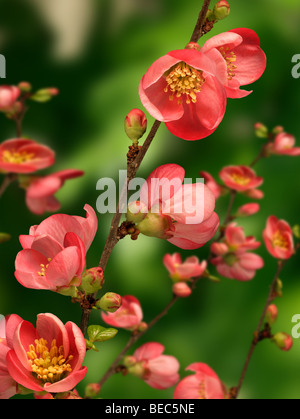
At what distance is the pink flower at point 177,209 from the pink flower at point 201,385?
177mm

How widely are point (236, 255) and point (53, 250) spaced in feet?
1.03

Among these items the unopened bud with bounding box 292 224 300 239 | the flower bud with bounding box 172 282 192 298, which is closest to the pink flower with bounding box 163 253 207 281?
the flower bud with bounding box 172 282 192 298

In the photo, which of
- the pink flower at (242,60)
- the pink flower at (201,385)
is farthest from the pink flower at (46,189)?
the pink flower at (201,385)

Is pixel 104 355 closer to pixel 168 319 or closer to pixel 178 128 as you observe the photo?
pixel 168 319

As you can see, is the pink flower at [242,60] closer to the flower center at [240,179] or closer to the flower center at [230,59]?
the flower center at [230,59]

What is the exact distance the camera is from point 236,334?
67 cm

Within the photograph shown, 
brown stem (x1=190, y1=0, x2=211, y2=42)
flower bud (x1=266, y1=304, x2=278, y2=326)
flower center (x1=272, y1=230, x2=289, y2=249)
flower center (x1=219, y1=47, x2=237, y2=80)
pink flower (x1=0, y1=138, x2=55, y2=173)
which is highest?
brown stem (x1=190, y1=0, x2=211, y2=42)

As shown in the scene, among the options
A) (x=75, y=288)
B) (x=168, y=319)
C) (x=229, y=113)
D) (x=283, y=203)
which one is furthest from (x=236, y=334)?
(x=75, y=288)

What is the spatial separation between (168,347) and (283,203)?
316mm

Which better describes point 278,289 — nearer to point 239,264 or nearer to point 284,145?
point 239,264

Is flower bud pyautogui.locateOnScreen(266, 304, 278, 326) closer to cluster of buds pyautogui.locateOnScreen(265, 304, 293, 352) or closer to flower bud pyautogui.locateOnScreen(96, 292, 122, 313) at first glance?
cluster of buds pyautogui.locateOnScreen(265, 304, 293, 352)

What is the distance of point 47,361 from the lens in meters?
0.25

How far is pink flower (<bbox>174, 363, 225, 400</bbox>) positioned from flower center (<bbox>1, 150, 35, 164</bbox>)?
0.80 feet

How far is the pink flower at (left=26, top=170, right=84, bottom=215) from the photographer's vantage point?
20 centimetres
